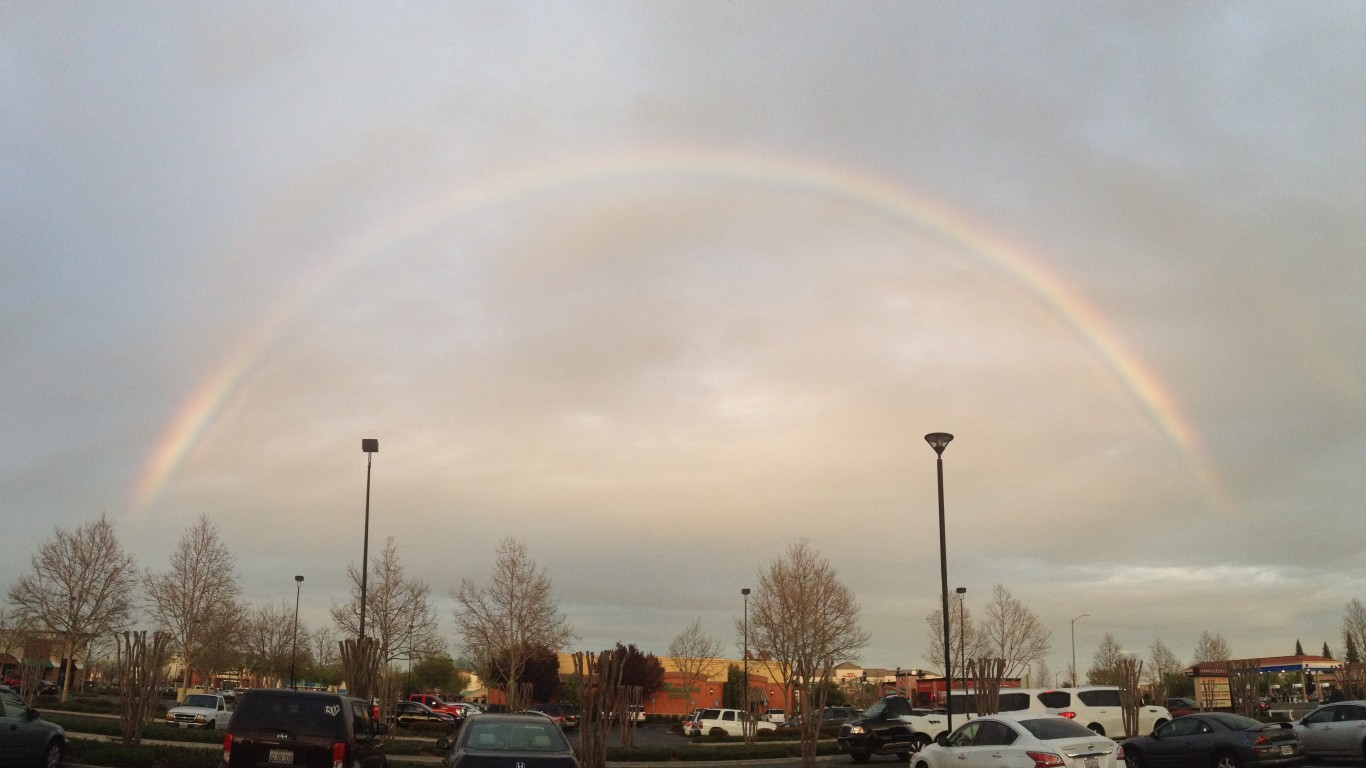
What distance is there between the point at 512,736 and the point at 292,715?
3544 millimetres

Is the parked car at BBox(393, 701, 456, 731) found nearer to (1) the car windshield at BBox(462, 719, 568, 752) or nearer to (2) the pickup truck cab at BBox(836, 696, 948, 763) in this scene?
(2) the pickup truck cab at BBox(836, 696, 948, 763)

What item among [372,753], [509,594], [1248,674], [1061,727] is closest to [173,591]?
[509,594]

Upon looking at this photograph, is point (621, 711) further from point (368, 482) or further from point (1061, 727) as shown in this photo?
point (1061, 727)

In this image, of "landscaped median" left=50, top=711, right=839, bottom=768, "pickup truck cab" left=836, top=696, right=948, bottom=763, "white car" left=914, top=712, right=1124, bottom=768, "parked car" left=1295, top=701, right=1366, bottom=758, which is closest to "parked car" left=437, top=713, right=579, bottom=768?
"white car" left=914, top=712, right=1124, bottom=768

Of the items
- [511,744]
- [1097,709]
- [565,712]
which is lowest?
[565,712]

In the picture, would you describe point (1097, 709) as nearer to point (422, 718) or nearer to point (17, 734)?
point (17, 734)

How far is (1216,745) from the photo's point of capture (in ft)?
69.4

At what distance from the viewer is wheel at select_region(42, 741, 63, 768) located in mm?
17884

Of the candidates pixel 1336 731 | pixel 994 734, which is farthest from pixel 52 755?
pixel 1336 731

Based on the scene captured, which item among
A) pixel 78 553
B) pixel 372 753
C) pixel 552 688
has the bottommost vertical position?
pixel 552 688

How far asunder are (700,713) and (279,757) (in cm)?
4015

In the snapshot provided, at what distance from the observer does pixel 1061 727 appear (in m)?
16.4

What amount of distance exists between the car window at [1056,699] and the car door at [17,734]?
86.2 feet

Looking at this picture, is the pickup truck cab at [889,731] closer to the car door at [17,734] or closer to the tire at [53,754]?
the tire at [53,754]
